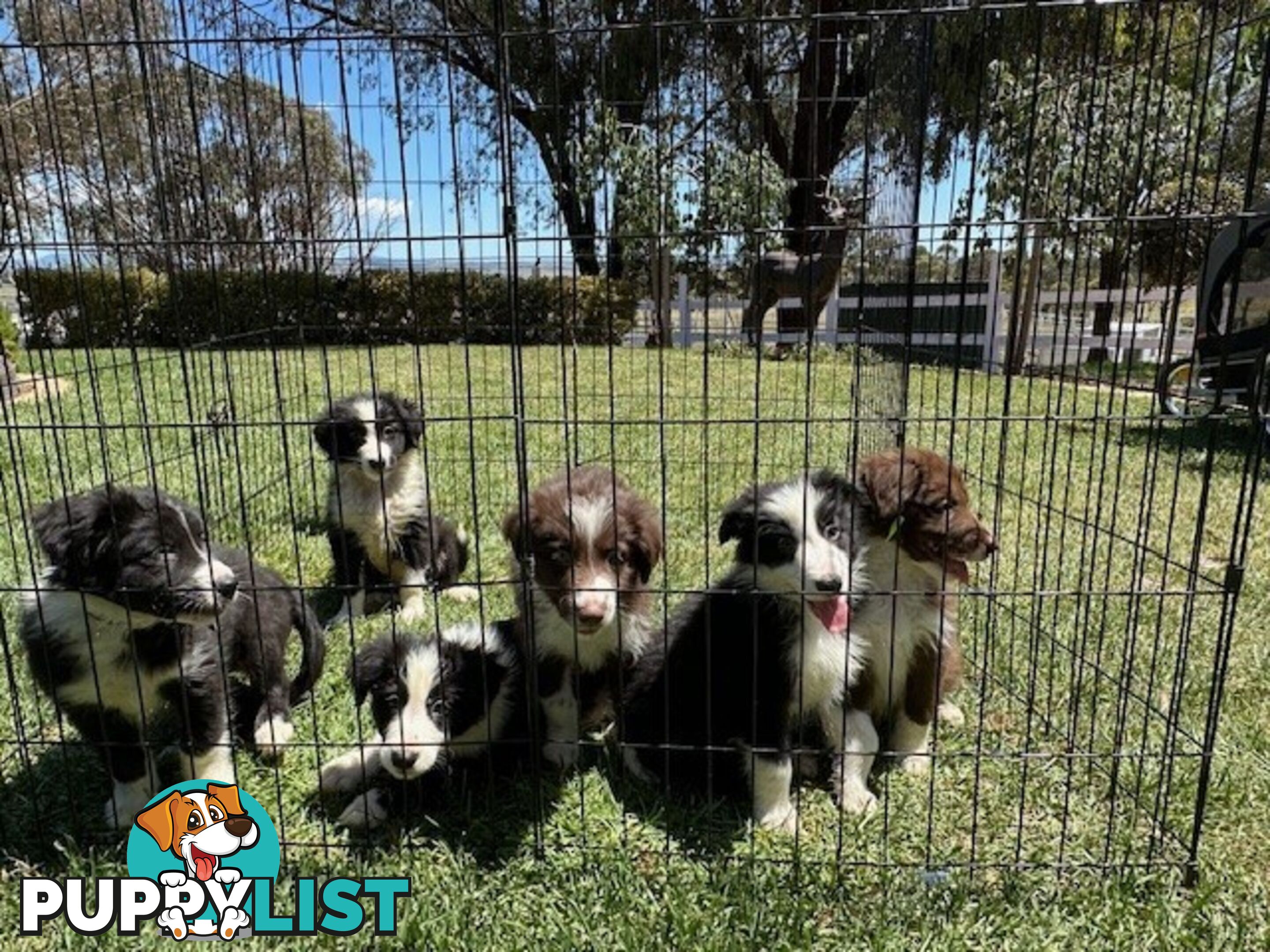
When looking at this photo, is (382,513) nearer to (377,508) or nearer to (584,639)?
(377,508)

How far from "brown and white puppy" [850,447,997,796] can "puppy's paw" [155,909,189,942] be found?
2.10m

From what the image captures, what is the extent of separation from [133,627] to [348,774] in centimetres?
91

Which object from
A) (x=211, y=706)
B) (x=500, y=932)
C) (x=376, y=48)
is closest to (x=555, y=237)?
(x=376, y=48)

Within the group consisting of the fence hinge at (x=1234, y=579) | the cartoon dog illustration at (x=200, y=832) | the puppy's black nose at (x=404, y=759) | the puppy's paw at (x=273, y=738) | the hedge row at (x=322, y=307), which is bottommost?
the puppy's paw at (x=273, y=738)

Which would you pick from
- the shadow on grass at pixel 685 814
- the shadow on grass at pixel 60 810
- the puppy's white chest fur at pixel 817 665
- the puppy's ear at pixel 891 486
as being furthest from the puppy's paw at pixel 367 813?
the puppy's ear at pixel 891 486

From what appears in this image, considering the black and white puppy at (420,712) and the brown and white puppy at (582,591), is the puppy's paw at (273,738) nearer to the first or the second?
the black and white puppy at (420,712)

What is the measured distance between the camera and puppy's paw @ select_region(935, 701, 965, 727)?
12.1 ft

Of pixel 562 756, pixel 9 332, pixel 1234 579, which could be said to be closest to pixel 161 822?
pixel 562 756

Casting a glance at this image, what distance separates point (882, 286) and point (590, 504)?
2.42m

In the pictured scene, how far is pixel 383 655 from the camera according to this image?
10.1 feet

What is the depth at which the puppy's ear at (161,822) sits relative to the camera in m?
2.66

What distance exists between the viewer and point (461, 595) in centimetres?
514

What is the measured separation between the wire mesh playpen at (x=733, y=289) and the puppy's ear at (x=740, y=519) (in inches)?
6.2

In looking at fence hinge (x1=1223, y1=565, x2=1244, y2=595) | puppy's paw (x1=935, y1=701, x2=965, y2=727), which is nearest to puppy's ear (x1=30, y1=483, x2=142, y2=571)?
puppy's paw (x1=935, y1=701, x2=965, y2=727)
